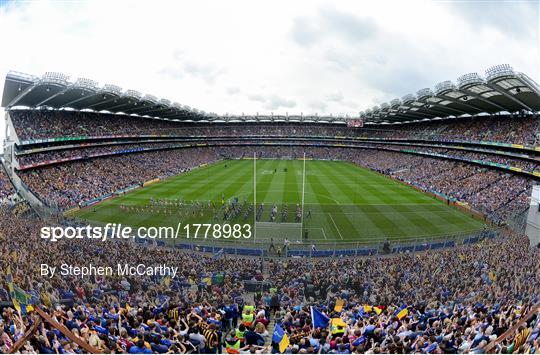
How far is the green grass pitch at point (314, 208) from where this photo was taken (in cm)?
2564

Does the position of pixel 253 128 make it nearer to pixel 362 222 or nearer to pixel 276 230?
pixel 362 222

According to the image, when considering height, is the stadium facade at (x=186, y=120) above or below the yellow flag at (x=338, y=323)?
above

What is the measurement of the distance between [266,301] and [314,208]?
20683 mm

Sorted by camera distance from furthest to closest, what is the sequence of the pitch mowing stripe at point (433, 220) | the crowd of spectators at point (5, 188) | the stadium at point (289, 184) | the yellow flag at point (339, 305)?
the crowd of spectators at point (5, 188) → the pitch mowing stripe at point (433, 220) → the stadium at point (289, 184) → the yellow flag at point (339, 305)

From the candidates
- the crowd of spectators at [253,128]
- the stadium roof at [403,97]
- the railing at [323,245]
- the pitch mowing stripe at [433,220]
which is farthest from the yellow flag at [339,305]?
the crowd of spectators at [253,128]

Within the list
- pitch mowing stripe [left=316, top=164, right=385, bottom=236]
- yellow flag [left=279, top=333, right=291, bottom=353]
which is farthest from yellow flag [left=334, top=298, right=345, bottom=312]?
pitch mowing stripe [left=316, top=164, right=385, bottom=236]

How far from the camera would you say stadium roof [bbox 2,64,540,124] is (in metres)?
32.4

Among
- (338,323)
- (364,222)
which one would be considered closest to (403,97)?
(364,222)

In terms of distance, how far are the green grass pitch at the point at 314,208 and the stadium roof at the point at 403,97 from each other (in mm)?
12962

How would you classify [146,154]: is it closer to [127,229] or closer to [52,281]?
[127,229]

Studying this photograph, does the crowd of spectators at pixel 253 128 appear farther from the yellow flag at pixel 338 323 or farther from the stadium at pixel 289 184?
the yellow flag at pixel 338 323

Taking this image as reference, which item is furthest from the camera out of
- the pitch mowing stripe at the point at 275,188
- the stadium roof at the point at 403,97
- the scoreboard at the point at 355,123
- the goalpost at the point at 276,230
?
the scoreboard at the point at 355,123

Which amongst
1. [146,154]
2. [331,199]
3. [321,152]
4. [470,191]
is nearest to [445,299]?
[331,199]

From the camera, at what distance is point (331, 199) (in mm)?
36344
